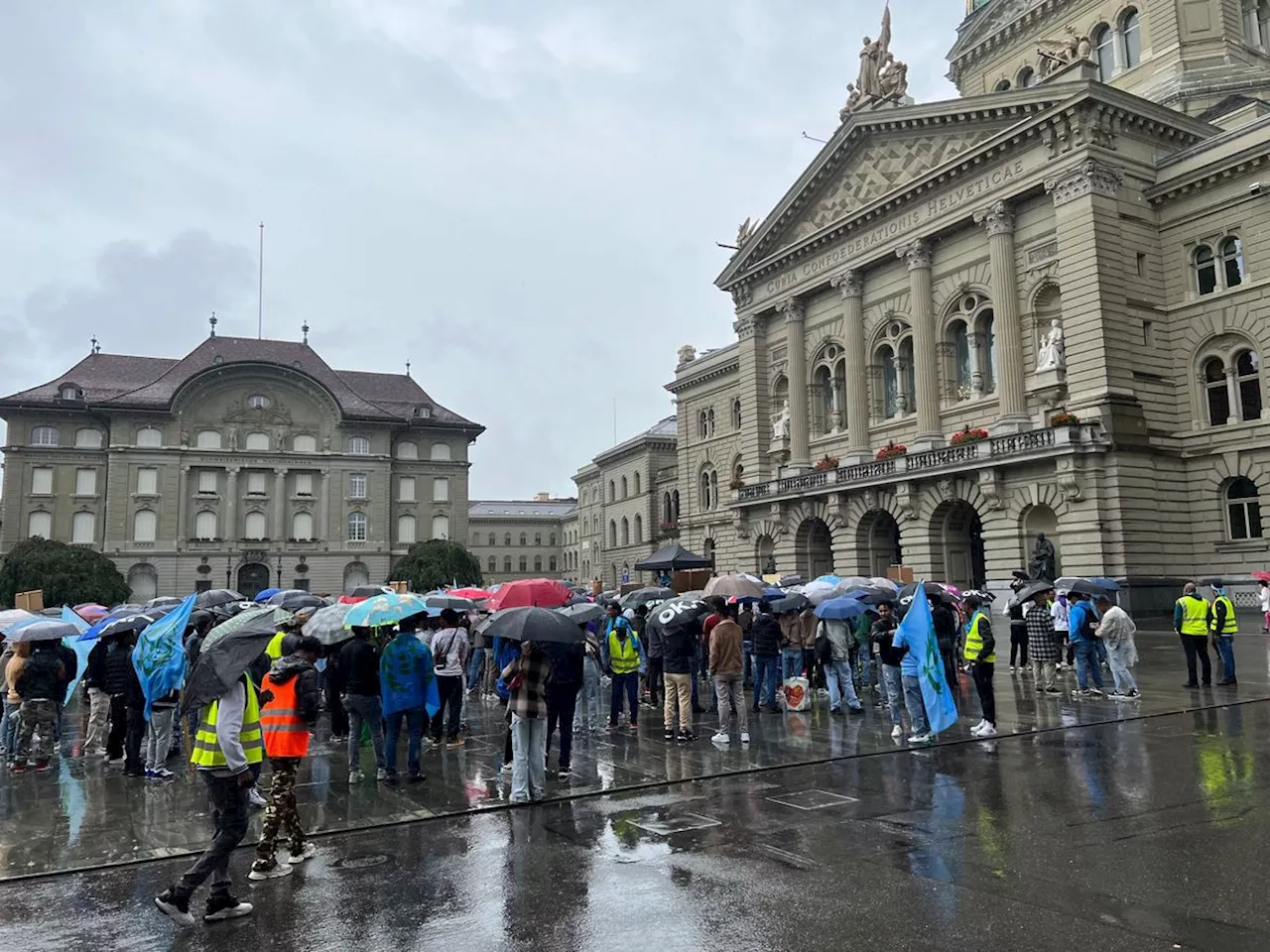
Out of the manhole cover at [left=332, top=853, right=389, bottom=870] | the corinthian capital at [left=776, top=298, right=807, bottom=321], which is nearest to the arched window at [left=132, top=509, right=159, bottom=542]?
the corinthian capital at [left=776, top=298, right=807, bottom=321]

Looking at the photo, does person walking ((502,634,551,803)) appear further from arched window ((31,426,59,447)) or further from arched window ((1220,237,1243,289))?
arched window ((31,426,59,447))

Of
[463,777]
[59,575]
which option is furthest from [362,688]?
[59,575]

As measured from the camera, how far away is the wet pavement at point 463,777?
9.20 metres

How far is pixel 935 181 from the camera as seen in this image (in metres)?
39.3

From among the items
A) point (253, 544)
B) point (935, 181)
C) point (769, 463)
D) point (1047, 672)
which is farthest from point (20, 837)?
point (253, 544)

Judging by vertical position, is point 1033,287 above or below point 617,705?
above

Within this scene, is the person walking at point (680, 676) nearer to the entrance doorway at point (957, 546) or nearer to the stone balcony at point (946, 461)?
the stone balcony at point (946, 461)

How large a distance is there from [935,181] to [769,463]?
16.6 metres

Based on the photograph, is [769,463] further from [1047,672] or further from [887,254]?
[1047,672]

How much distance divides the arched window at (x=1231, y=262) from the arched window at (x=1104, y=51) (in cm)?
1697


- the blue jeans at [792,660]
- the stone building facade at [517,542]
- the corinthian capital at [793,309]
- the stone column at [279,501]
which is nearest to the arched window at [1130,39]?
the corinthian capital at [793,309]

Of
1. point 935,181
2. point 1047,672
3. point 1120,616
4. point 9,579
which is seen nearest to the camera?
point 1120,616

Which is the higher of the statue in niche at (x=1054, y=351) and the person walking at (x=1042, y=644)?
the statue in niche at (x=1054, y=351)

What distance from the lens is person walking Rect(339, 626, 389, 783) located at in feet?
36.0
